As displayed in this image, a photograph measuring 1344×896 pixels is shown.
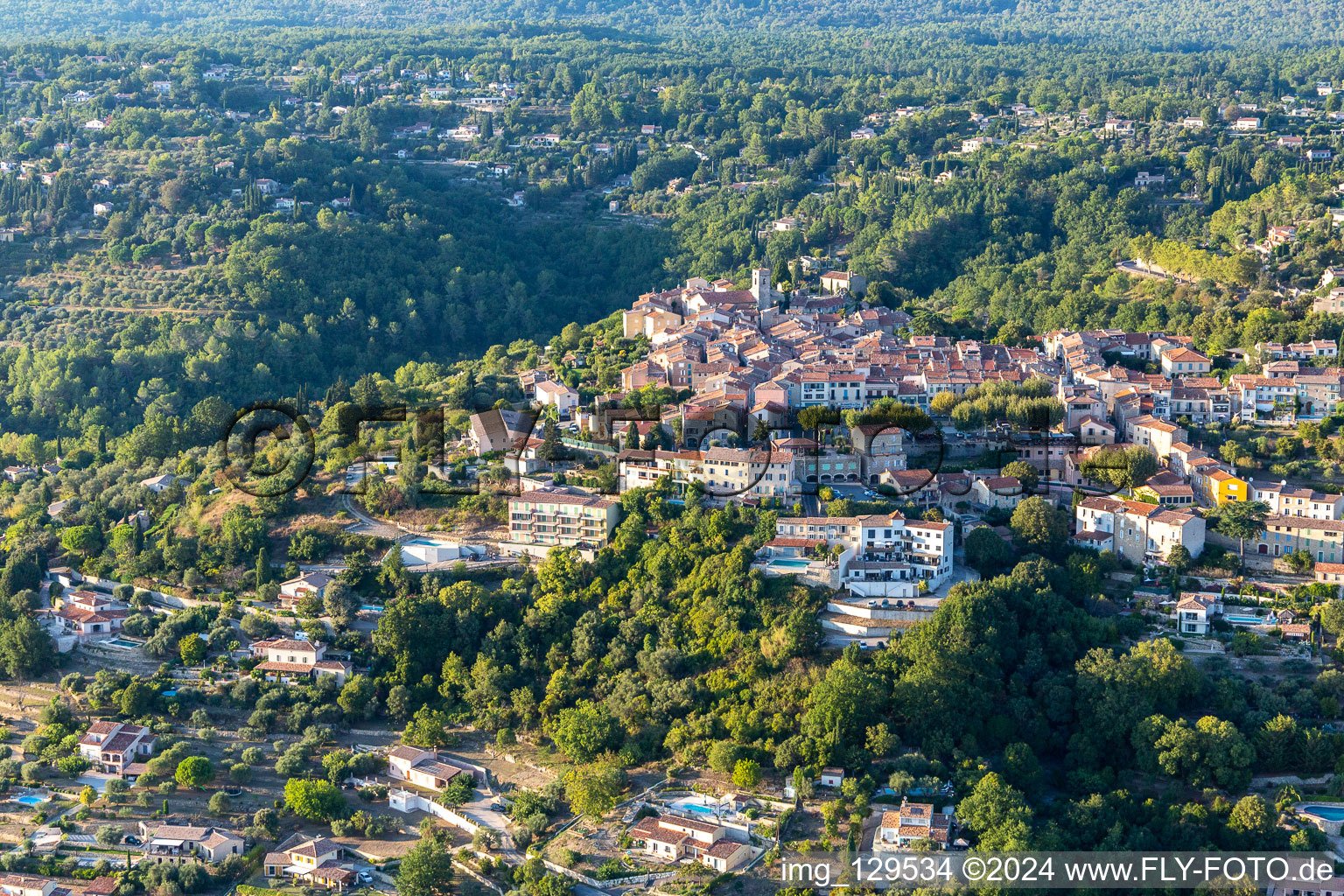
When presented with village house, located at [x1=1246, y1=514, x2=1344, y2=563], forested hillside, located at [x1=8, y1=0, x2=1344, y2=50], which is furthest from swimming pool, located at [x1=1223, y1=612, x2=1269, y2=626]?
forested hillside, located at [x1=8, y1=0, x2=1344, y2=50]

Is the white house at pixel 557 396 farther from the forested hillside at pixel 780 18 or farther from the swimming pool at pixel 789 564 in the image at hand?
the forested hillside at pixel 780 18

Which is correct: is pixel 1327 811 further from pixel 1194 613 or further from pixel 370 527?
pixel 370 527

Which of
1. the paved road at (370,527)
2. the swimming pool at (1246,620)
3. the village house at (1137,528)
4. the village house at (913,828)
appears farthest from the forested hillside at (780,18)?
the village house at (913,828)

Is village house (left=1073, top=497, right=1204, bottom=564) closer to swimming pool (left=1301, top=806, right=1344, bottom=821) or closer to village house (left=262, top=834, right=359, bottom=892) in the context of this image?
swimming pool (left=1301, top=806, right=1344, bottom=821)

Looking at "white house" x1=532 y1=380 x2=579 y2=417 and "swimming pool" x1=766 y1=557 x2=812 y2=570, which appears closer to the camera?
"swimming pool" x1=766 y1=557 x2=812 y2=570

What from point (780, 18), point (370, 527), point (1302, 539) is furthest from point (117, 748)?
point (780, 18)
